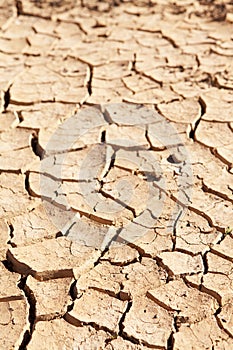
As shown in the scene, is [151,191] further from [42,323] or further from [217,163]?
[42,323]

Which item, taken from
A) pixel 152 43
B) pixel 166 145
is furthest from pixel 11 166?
pixel 152 43

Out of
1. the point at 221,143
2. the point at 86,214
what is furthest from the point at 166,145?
the point at 86,214

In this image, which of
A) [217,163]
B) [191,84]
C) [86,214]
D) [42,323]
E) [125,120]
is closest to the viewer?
[42,323]

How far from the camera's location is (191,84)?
3.83 metres

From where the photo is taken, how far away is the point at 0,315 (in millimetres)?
2453

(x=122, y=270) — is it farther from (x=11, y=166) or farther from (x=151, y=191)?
(x=11, y=166)

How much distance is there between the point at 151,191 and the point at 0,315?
0.92 m

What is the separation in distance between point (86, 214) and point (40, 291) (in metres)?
0.48

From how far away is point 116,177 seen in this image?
314cm

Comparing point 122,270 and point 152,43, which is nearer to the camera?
point 122,270

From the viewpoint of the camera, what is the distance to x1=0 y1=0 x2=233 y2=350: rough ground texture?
242 centimetres

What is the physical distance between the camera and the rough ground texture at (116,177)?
2424mm

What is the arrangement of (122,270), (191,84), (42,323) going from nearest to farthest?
(42,323) < (122,270) < (191,84)

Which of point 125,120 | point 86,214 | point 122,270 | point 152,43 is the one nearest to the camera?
point 122,270
